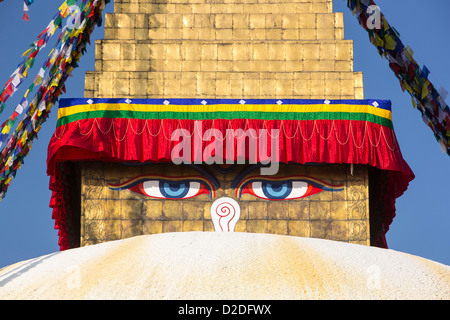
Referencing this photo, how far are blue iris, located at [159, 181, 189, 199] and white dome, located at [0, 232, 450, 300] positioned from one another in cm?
662

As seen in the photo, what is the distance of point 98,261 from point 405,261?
377 cm

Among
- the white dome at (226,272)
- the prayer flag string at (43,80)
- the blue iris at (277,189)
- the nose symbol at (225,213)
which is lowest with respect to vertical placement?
the white dome at (226,272)

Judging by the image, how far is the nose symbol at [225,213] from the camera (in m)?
16.1

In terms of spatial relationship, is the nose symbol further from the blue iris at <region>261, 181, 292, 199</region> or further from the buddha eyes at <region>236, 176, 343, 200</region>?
the blue iris at <region>261, 181, 292, 199</region>

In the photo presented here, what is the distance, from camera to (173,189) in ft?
53.4

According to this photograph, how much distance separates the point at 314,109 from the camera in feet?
53.3

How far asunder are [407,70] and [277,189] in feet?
13.7

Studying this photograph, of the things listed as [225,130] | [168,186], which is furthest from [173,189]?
[225,130]

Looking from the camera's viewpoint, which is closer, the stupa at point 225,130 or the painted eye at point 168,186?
the stupa at point 225,130

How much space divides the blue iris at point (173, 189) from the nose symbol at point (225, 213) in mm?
740

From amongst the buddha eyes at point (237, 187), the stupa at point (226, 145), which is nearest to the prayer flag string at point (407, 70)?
the stupa at point (226, 145)

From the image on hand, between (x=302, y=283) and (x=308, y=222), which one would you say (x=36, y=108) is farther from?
(x=302, y=283)

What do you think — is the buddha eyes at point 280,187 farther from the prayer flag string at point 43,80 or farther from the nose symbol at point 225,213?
the prayer flag string at point 43,80
